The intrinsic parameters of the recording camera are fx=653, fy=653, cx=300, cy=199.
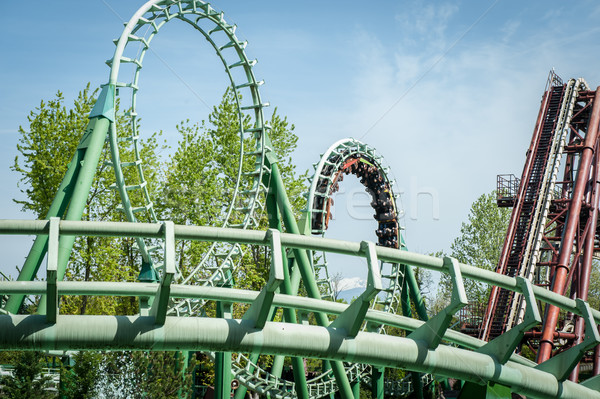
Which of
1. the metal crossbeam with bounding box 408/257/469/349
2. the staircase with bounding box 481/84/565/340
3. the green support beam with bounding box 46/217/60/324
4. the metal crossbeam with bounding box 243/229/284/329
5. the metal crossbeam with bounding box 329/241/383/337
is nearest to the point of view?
the green support beam with bounding box 46/217/60/324

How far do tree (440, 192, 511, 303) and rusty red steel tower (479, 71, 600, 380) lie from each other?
1228cm

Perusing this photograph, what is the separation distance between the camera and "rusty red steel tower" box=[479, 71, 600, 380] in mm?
18625

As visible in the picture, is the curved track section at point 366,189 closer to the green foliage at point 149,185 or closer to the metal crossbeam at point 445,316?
the green foliage at point 149,185

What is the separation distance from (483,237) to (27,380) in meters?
28.6

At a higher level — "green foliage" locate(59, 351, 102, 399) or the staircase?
the staircase

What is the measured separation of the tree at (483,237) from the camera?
36375 mm

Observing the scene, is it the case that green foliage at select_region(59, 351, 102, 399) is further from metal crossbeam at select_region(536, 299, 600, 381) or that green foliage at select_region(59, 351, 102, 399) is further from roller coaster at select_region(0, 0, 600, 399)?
metal crossbeam at select_region(536, 299, 600, 381)

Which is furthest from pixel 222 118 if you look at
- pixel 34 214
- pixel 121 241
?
pixel 34 214

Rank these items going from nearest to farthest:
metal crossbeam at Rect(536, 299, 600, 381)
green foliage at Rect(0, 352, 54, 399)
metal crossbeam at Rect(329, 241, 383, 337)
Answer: metal crossbeam at Rect(329, 241, 383, 337), metal crossbeam at Rect(536, 299, 600, 381), green foliage at Rect(0, 352, 54, 399)

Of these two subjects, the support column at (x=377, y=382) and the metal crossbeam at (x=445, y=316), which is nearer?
the metal crossbeam at (x=445, y=316)

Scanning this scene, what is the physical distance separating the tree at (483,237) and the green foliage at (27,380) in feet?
88.0

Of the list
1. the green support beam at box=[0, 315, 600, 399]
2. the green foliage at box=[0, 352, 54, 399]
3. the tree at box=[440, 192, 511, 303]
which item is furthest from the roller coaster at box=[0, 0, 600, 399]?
the tree at box=[440, 192, 511, 303]

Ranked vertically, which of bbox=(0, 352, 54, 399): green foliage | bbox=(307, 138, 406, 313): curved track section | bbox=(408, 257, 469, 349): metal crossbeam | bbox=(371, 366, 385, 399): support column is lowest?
bbox=(371, 366, 385, 399): support column

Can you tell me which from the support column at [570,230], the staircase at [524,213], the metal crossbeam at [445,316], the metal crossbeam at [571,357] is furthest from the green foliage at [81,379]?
the staircase at [524,213]
